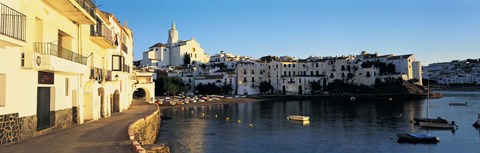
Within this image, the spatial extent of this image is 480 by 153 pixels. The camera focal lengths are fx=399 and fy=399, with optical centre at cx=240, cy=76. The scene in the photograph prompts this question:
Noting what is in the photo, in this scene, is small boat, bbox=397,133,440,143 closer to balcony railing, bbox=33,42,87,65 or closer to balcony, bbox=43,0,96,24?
balcony railing, bbox=33,42,87,65

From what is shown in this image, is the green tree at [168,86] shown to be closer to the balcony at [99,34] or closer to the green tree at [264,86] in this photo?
the green tree at [264,86]

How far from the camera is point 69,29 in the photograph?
19031 millimetres

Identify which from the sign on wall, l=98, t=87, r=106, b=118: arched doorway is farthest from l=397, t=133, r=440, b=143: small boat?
the sign on wall

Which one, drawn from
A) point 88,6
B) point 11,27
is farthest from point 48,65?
point 88,6

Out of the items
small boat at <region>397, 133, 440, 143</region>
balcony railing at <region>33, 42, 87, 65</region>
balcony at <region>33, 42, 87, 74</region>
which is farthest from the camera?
small boat at <region>397, 133, 440, 143</region>

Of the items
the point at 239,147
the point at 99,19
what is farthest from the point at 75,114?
the point at 239,147

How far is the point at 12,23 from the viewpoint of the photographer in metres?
11.8

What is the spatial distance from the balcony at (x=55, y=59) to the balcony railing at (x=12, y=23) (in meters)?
1.71

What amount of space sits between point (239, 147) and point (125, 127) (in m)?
10.6

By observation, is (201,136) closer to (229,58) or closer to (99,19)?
(99,19)

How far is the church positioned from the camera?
143 metres

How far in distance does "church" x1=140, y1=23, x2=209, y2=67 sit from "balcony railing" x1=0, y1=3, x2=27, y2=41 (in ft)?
429

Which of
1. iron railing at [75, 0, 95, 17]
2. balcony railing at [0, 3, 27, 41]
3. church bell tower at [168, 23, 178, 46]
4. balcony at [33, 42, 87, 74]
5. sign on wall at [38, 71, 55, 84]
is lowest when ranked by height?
sign on wall at [38, 71, 55, 84]

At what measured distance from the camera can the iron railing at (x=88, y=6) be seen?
60.6ft
